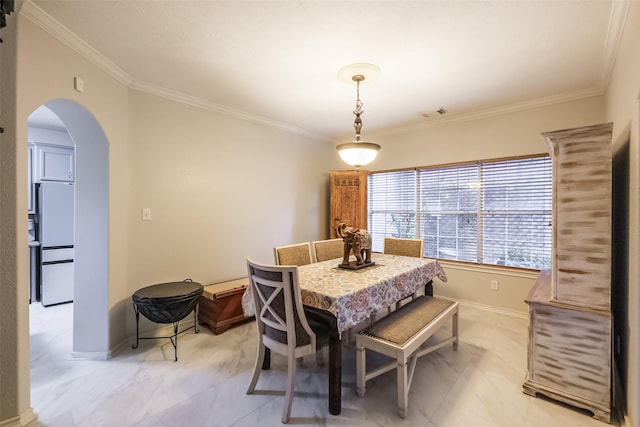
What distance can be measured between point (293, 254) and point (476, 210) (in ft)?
8.16

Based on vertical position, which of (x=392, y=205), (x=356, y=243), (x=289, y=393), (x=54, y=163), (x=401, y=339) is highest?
(x=54, y=163)

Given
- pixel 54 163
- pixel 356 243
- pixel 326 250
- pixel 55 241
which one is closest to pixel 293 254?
pixel 326 250

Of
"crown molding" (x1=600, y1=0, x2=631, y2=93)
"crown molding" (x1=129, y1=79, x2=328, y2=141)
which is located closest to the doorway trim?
"crown molding" (x1=129, y1=79, x2=328, y2=141)

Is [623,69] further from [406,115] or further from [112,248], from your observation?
[112,248]

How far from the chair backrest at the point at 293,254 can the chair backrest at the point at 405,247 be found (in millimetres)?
1104

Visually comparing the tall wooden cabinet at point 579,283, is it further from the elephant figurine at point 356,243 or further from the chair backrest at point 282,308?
the chair backrest at point 282,308

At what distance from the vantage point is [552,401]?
1907 mm

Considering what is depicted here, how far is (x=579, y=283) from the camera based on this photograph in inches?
72.0

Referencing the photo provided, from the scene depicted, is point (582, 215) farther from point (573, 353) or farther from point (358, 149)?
point (358, 149)

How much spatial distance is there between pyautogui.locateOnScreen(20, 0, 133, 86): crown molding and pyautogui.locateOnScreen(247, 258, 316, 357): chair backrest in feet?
6.52

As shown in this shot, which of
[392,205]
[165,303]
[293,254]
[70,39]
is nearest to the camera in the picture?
[70,39]

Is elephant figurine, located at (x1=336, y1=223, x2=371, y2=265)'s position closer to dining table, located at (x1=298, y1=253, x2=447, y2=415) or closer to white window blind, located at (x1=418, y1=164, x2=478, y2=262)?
dining table, located at (x1=298, y1=253, x2=447, y2=415)

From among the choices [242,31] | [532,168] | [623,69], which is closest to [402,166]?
[532,168]

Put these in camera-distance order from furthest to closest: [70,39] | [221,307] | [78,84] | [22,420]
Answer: [221,307], [78,84], [70,39], [22,420]
